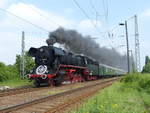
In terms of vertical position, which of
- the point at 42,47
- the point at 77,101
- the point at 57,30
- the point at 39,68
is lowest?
the point at 77,101

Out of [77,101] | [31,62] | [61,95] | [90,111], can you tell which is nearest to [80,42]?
[61,95]

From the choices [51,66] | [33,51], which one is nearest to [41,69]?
[51,66]

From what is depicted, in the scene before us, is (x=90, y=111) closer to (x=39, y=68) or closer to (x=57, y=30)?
(x=39, y=68)

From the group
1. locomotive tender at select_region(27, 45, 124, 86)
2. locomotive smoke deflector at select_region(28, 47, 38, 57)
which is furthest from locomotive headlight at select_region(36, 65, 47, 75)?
locomotive smoke deflector at select_region(28, 47, 38, 57)

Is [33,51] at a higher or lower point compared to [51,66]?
higher

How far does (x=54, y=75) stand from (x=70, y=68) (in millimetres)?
3802

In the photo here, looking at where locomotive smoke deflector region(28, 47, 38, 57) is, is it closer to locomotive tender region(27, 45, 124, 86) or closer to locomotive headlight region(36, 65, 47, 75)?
locomotive tender region(27, 45, 124, 86)

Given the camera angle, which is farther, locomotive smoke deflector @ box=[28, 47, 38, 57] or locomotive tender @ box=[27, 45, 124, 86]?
locomotive smoke deflector @ box=[28, 47, 38, 57]

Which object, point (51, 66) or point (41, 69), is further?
point (51, 66)

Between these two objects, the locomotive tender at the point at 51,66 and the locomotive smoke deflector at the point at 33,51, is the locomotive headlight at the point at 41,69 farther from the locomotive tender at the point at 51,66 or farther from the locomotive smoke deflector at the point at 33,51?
the locomotive smoke deflector at the point at 33,51

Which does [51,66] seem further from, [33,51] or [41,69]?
[33,51]

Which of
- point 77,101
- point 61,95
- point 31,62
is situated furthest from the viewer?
point 31,62

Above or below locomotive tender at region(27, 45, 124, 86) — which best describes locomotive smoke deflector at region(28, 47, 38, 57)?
above

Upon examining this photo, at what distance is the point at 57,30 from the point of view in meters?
27.8
